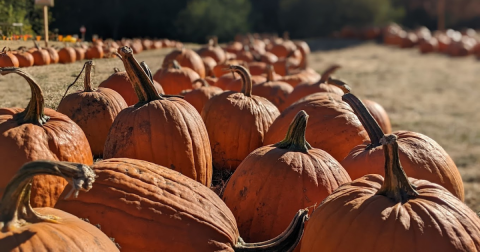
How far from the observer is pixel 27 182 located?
1.42 m

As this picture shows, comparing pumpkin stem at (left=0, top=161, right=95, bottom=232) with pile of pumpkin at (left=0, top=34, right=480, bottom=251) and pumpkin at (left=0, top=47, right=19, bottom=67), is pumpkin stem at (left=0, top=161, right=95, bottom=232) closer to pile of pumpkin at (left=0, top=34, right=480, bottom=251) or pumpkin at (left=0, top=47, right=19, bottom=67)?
pile of pumpkin at (left=0, top=34, right=480, bottom=251)

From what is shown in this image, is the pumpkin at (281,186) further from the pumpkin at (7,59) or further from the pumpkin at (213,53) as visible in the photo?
the pumpkin at (213,53)

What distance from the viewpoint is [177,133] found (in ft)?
9.37

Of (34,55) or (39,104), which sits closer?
(39,104)

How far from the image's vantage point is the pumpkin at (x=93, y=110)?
141 inches

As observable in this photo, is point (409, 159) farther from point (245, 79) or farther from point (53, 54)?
point (53, 54)

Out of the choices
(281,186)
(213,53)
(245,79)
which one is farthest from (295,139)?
(213,53)

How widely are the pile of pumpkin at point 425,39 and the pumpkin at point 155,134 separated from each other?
20.2 meters

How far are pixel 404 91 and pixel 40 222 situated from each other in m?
12.7

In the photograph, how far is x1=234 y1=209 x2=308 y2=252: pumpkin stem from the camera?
6.93ft

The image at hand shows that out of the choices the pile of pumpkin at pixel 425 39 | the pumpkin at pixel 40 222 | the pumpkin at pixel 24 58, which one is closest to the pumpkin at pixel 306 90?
the pumpkin at pixel 24 58

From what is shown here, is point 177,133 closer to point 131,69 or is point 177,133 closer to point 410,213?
point 131,69

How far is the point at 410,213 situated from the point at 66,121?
5.62 ft

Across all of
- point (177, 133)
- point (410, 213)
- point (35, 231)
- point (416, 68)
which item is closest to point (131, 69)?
point (177, 133)
